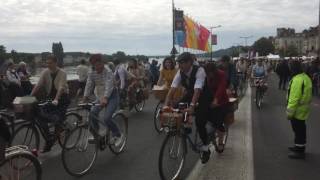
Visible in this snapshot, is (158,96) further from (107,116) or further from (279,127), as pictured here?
(107,116)

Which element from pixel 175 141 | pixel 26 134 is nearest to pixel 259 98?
pixel 26 134

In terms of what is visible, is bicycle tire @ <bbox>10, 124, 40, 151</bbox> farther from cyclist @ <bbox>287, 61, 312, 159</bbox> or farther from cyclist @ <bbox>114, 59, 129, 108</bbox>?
cyclist @ <bbox>114, 59, 129, 108</bbox>

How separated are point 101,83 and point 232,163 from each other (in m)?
2.43

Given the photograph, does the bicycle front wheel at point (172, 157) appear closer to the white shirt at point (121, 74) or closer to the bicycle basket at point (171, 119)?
the bicycle basket at point (171, 119)

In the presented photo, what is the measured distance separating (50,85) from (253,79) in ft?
39.0

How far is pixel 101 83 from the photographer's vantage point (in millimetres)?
9070

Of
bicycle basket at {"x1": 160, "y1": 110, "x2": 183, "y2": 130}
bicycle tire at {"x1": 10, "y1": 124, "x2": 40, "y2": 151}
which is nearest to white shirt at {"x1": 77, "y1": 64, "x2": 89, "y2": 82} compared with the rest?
bicycle tire at {"x1": 10, "y1": 124, "x2": 40, "y2": 151}

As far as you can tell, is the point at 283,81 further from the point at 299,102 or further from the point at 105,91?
the point at 105,91

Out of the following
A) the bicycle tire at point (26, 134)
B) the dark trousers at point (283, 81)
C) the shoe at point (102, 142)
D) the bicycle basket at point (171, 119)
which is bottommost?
the dark trousers at point (283, 81)

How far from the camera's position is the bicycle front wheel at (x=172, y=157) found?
7030mm

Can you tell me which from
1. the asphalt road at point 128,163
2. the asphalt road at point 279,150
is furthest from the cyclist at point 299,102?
the asphalt road at point 128,163

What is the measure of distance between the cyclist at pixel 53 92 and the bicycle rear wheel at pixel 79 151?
1.11m

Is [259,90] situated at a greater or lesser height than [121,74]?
lesser

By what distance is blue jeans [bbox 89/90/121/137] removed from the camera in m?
8.41
